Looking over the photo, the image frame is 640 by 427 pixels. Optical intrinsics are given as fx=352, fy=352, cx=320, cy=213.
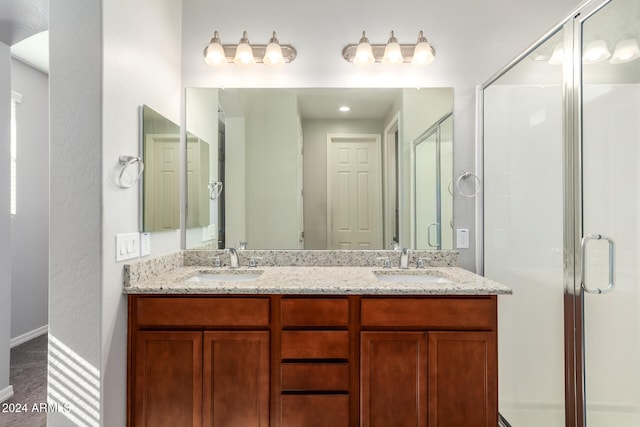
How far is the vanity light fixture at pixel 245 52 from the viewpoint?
7.00 ft

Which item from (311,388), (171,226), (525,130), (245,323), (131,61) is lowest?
(311,388)

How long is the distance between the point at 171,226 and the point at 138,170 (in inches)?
17.4

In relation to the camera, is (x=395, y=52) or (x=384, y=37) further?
(x=384, y=37)

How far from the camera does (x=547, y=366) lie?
1693 millimetres

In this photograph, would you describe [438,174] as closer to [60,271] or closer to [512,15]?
[512,15]

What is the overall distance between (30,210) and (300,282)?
10.5 ft

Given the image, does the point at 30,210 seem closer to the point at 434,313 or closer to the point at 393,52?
the point at 393,52

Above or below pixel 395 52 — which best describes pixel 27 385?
below

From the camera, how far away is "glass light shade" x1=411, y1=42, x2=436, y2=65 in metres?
2.12

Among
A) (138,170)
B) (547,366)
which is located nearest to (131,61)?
(138,170)

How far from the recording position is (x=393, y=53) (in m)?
2.12

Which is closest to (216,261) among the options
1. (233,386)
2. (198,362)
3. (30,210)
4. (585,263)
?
(198,362)

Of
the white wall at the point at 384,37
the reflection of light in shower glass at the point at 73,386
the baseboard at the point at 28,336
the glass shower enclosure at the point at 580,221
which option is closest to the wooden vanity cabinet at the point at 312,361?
the reflection of light in shower glass at the point at 73,386

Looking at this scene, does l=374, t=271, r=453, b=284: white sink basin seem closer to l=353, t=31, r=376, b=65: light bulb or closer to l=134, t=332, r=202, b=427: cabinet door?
l=134, t=332, r=202, b=427: cabinet door
